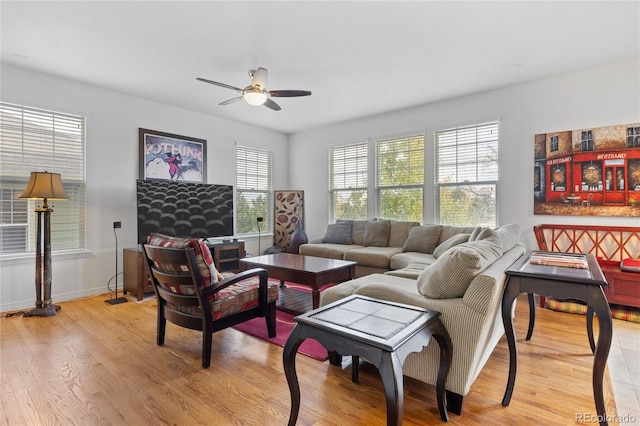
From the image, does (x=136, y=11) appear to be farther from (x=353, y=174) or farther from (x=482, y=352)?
(x=353, y=174)

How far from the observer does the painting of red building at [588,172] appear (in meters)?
3.49

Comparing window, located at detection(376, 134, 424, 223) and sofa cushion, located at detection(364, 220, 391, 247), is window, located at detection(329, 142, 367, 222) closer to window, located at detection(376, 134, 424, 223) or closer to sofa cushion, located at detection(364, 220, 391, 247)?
window, located at detection(376, 134, 424, 223)

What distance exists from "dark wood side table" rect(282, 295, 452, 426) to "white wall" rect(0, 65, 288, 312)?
377cm

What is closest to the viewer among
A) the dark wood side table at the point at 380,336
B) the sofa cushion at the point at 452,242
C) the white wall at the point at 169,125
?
the dark wood side table at the point at 380,336

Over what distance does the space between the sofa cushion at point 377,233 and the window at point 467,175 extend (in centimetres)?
81

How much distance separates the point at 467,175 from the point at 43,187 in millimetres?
5126

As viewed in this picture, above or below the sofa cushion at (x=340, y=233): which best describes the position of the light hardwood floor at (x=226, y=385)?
below

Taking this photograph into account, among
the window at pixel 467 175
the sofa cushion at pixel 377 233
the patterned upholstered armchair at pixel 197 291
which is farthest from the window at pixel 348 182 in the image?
the patterned upholstered armchair at pixel 197 291

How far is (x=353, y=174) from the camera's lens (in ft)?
19.3

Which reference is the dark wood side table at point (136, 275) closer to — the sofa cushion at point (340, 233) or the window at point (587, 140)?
the sofa cushion at point (340, 233)

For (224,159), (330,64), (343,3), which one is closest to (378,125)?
(330,64)

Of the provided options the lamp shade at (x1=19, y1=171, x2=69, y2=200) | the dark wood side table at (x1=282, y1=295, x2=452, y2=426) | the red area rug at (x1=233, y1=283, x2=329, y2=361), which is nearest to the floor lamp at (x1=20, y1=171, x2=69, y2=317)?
the lamp shade at (x1=19, y1=171, x2=69, y2=200)

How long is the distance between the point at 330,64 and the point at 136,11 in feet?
6.00

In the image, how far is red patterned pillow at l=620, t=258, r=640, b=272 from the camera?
3161 mm
